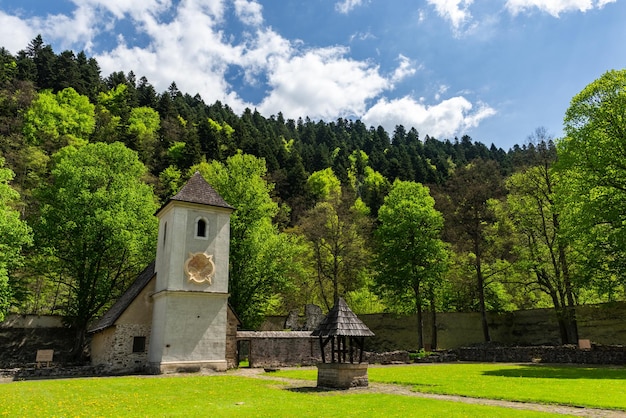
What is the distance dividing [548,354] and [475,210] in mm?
11352

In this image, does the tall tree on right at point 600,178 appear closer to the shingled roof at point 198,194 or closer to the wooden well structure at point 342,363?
the wooden well structure at point 342,363

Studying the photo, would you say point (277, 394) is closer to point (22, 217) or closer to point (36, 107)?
point (22, 217)

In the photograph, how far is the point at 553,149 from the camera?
99.5ft

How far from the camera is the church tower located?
22.5 meters

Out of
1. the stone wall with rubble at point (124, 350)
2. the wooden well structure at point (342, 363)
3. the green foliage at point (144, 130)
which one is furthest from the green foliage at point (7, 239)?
the green foliage at point (144, 130)

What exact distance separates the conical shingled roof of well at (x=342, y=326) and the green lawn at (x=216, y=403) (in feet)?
7.05

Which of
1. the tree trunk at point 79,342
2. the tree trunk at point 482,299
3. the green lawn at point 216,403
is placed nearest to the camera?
the green lawn at point 216,403

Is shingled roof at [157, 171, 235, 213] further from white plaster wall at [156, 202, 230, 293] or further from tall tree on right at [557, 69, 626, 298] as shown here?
tall tree on right at [557, 69, 626, 298]

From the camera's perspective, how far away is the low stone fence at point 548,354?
2381 centimetres

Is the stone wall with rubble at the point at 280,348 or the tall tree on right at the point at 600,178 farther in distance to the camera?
the stone wall with rubble at the point at 280,348

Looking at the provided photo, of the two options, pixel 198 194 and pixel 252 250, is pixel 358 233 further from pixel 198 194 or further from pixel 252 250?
pixel 198 194

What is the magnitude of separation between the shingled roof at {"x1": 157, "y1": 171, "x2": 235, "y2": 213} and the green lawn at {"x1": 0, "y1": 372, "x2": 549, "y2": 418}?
1124cm

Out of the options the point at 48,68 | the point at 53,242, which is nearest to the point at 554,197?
the point at 53,242

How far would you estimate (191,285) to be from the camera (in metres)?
23.5
